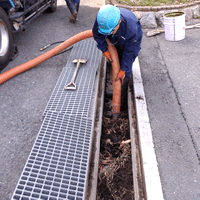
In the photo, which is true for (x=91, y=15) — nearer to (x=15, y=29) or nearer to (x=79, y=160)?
(x=15, y=29)

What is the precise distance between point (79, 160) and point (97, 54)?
2575mm

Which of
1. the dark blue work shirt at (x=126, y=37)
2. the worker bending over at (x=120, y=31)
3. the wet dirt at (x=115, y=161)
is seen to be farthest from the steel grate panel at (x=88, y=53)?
the wet dirt at (x=115, y=161)

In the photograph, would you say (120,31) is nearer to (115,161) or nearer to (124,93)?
(124,93)

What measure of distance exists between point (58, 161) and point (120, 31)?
1.94 metres

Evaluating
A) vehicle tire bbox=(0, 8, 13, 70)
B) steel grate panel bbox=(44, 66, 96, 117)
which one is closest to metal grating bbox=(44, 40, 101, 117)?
steel grate panel bbox=(44, 66, 96, 117)

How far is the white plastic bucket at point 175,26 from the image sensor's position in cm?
445

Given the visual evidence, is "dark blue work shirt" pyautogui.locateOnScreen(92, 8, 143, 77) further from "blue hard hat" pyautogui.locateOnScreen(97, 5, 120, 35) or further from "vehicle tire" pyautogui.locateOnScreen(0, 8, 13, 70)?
"vehicle tire" pyautogui.locateOnScreen(0, 8, 13, 70)

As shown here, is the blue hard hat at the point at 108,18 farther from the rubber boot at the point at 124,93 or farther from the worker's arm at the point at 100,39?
the rubber boot at the point at 124,93

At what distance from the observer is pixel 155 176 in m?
2.09

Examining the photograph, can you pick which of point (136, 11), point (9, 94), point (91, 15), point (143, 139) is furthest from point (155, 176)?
point (91, 15)

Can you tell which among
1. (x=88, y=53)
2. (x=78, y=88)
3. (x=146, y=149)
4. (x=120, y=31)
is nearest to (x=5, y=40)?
(x=88, y=53)

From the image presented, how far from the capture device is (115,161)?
2.67 m

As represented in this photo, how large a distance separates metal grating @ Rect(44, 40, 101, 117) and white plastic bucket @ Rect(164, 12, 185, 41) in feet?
6.45

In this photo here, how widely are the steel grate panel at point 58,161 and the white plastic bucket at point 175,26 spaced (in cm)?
339
